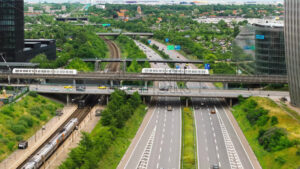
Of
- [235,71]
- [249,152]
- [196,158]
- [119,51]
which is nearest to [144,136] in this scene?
[196,158]

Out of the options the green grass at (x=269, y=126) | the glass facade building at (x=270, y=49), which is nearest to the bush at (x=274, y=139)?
the green grass at (x=269, y=126)

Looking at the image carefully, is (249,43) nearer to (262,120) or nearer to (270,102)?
(270,102)

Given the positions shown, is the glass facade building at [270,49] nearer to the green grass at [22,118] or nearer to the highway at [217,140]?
the highway at [217,140]

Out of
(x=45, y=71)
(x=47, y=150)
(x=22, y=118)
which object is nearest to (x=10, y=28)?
(x=45, y=71)

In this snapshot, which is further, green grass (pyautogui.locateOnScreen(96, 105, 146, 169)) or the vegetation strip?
green grass (pyautogui.locateOnScreen(96, 105, 146, 169))

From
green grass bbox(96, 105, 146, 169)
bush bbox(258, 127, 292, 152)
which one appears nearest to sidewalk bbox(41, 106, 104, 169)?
green grass bbox(96, 105, 146, 169)

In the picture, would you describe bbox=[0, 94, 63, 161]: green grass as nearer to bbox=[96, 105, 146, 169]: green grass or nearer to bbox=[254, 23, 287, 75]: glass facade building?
bbox=[96, 105, 146, 169]: green grass

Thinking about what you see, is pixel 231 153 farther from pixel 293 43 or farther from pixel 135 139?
pixel 293 43
